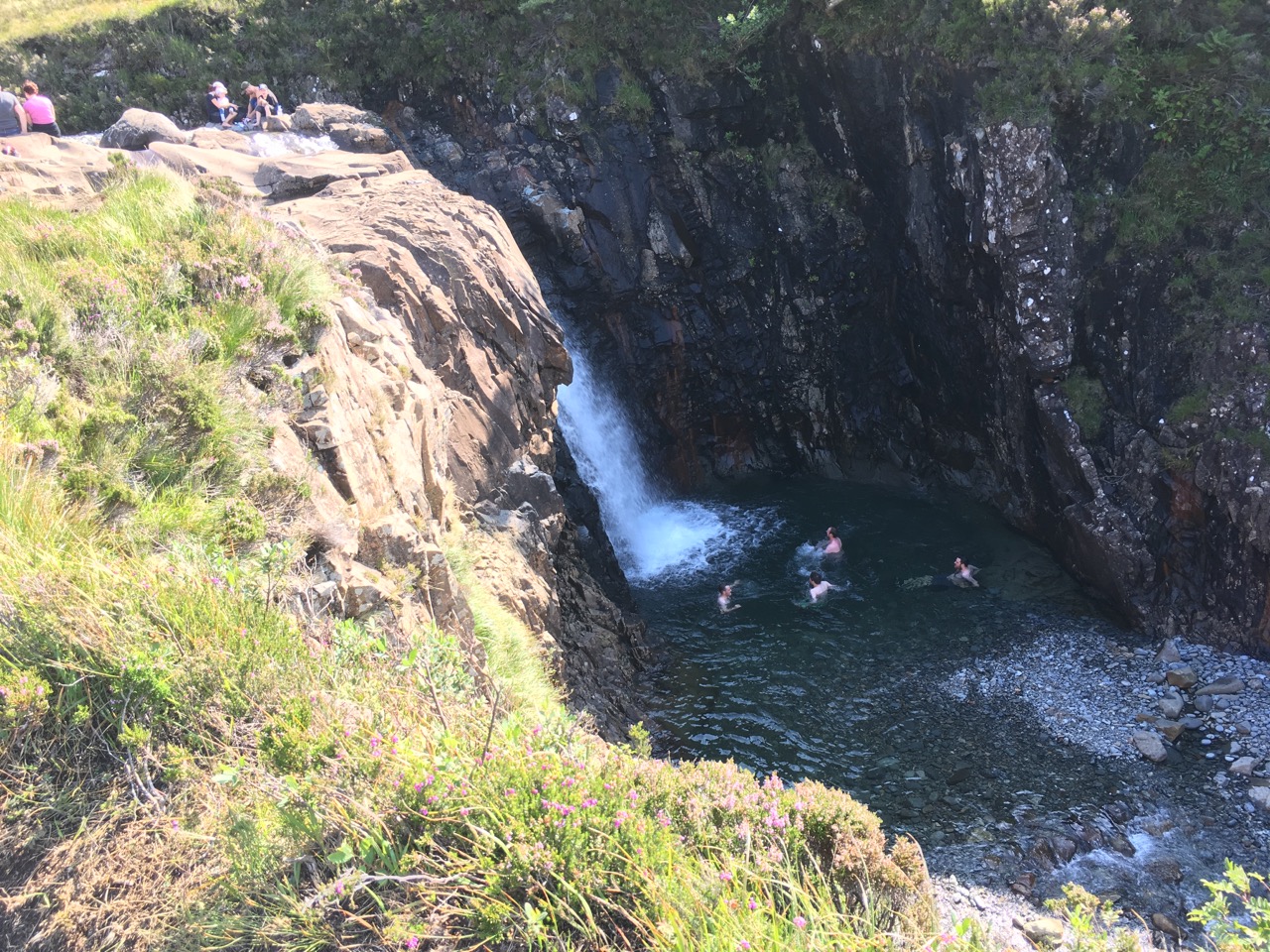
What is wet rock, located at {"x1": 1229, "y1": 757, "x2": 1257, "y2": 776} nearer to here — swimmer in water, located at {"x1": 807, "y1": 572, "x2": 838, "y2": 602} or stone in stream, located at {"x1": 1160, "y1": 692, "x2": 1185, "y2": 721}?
stone in stream, located at {"x1": 1160, "y1": 692, "x2": 1185, "y2": 721}

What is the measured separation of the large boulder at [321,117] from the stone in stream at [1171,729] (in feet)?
63.5

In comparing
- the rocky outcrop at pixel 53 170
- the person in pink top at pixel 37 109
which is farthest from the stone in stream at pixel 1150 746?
the person in pink top at pixel 37 109

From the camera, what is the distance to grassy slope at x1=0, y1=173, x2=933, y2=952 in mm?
3576

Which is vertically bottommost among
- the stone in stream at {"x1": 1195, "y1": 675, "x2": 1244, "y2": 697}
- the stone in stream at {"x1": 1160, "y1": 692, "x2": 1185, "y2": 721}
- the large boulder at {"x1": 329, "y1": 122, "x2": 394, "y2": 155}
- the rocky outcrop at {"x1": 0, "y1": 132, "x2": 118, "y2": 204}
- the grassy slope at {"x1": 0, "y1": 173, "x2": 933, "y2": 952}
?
the stone in stream at {"x1": 1160, "y1": 692, "x2": 1185, "y2": 721}

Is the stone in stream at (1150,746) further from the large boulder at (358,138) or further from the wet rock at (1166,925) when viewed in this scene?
the large boulder at (358,138)

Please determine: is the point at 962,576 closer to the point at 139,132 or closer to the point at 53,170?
the point at 53,170

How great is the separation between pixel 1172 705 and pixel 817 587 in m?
6.59

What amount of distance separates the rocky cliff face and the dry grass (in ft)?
28.7

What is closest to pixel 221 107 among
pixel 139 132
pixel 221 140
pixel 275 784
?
pixel 221 140

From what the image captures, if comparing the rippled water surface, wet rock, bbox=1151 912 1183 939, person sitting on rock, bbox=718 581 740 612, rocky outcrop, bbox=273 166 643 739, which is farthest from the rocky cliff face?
rocky outcrop, bbox=273 166 643 739

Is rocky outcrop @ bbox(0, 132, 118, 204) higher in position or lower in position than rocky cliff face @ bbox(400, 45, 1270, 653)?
higher

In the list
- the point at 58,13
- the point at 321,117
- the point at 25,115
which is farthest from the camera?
the point at 58,13

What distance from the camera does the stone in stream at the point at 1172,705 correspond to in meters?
12.5

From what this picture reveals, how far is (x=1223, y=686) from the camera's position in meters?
12.7
